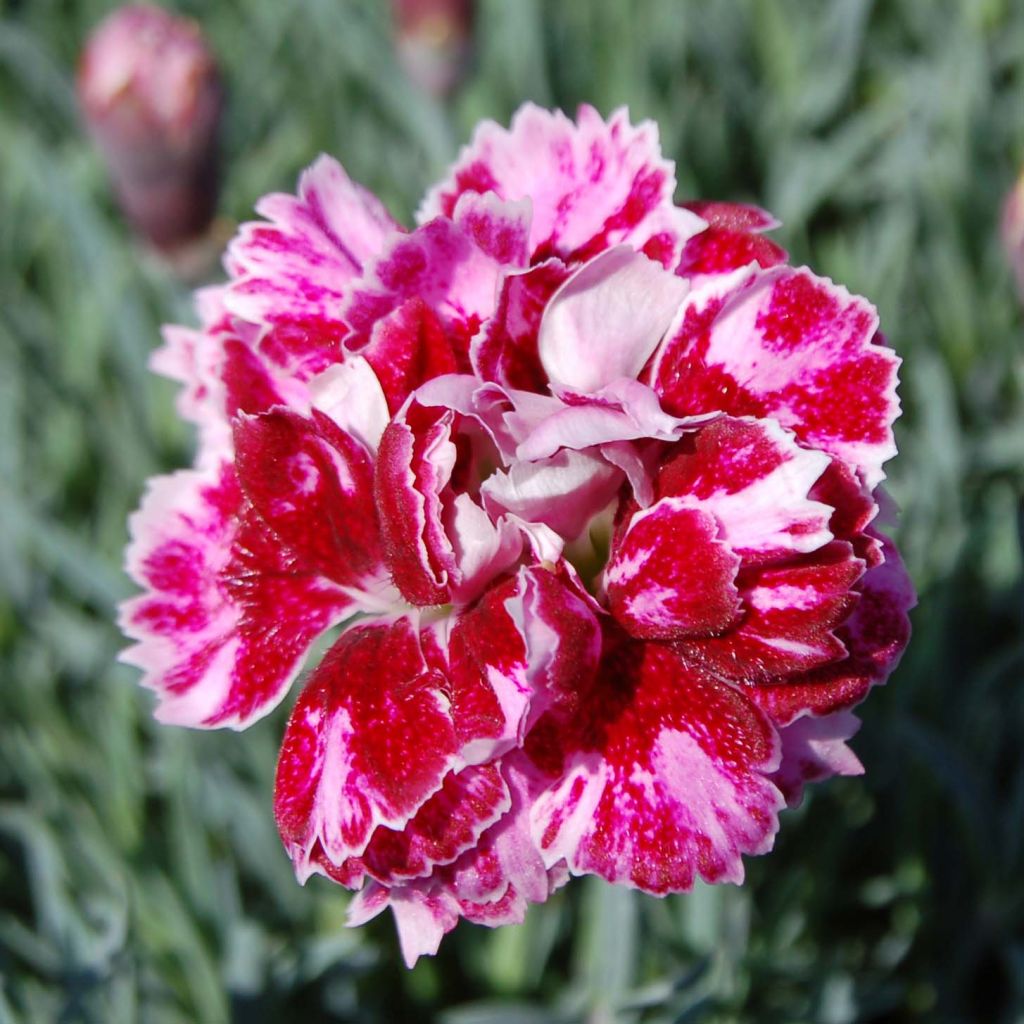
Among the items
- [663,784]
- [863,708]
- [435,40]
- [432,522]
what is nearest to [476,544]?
[432,522]

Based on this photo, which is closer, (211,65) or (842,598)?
(842,598)

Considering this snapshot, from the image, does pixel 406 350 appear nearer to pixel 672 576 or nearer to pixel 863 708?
pixel 672 576

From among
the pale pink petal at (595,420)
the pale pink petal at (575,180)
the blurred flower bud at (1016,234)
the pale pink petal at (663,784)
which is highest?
the blurred flower bud at (1016,234)

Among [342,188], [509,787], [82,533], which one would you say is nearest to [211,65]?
[82,533]

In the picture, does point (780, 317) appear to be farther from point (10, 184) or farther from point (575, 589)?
point (10, 184)

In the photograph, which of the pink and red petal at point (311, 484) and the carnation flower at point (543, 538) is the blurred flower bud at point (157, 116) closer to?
the carnation flower at point (543, 538)

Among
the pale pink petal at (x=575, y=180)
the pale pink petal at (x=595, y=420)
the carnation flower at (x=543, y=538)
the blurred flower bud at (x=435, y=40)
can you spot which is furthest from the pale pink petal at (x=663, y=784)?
the blurred flower bud at (x=435, y=40)
